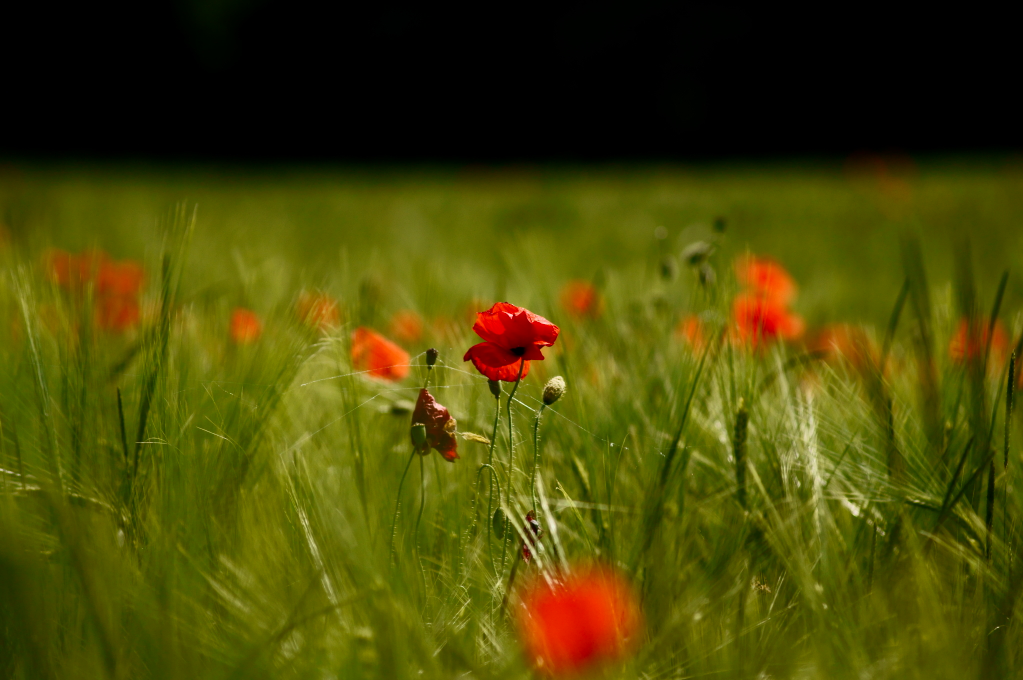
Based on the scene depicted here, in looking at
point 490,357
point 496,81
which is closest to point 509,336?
point 490,357

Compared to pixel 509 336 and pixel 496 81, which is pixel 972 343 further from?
pixel 496 81

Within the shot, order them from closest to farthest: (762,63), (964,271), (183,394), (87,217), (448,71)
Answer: (964,271) → (183,394) → (87,217) → (762,63) → (448,71)

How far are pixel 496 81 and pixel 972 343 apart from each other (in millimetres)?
8580

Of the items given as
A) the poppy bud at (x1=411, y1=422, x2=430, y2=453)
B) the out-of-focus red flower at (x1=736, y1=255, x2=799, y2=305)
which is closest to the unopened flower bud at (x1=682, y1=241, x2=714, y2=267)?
the out-of-focus red flower at (x1=736, y1=255, x2=799, y2=305)

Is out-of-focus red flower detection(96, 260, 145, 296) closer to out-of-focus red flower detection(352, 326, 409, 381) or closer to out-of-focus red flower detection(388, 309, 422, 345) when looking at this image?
out-of-focus red flower detection(388, 309, 422, 345)

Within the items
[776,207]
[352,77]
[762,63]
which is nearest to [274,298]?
[776,207]

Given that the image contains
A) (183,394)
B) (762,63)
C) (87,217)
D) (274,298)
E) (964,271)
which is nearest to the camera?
(964,271)

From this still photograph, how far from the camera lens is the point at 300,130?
8.62m

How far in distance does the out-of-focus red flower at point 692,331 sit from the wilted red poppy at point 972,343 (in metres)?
0.14

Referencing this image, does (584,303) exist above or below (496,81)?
below

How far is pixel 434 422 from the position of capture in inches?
15.5

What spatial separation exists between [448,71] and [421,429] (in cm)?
868

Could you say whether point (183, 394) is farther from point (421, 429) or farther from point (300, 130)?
point (300, 130)

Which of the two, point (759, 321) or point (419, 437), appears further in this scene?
point (759, 321)
